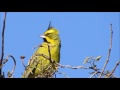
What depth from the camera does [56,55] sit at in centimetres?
436
